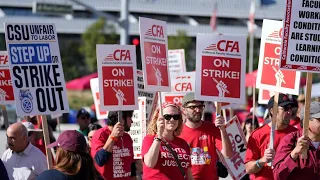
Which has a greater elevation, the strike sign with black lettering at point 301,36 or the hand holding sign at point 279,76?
the strike sign with black lettering at point 301,36

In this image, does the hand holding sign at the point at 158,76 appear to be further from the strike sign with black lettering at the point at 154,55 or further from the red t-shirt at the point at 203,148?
the red t-shirt at the point at 203,148

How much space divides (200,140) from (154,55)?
1108 millimetres

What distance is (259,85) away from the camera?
342 inches

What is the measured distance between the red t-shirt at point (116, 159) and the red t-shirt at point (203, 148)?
2.23 feet

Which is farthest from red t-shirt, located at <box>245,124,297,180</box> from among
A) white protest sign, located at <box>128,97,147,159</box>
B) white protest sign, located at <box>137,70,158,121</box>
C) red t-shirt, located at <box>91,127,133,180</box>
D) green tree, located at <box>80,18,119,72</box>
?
green tree, located at <box>80,18,119,72</box>

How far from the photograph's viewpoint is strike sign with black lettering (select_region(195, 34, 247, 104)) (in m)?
8.62

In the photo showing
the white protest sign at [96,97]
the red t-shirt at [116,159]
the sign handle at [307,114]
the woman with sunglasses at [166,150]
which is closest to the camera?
the sign handle at [307,114]

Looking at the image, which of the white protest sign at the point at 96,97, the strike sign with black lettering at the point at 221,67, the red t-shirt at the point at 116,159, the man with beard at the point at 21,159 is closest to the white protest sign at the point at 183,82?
the white protest sign at the point at 96,97

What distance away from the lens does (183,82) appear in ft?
38.9

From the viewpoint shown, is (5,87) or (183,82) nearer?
(5,87)

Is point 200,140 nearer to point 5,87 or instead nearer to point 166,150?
point 166,150

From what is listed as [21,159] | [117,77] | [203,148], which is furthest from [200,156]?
[21,159]

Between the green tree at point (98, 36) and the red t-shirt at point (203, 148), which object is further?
the green tree at point (98, 36)

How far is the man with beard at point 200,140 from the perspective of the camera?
8.32 m
